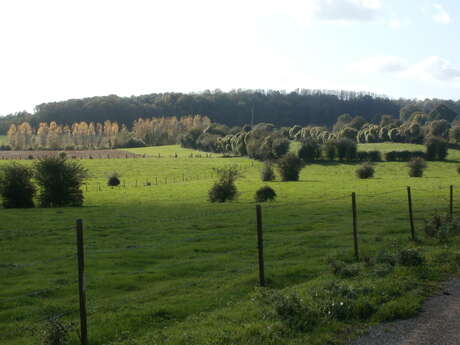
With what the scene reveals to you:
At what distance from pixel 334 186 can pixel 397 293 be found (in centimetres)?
5761

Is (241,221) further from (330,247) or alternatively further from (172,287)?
(172,287)

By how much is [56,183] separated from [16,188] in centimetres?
375

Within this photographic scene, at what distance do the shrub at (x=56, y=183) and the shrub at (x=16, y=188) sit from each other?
38.8 inches

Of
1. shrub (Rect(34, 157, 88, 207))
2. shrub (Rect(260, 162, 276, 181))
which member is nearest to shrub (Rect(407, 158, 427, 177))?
shrub (Rect(260, 162, 276, 181))

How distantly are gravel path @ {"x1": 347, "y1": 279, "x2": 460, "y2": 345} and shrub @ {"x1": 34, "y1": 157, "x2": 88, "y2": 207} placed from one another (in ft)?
153

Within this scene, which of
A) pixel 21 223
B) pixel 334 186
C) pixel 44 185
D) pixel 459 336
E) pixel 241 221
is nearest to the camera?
pixel 459 336

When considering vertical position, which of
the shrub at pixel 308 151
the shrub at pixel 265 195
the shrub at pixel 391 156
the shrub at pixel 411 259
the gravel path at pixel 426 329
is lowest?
the shrub at pixel 265 195

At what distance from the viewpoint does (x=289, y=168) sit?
274ft

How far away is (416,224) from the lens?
86.6 ft

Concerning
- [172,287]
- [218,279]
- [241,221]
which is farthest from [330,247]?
[241,221]

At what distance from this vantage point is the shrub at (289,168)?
83.6 meters

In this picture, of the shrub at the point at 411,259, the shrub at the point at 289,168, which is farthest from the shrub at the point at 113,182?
the shrub at the point at 411,259

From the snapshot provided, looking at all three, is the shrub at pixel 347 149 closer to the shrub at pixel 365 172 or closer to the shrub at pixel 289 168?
the shrub at pixel 365 172

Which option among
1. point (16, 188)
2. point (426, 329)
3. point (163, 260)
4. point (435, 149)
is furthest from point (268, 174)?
point (426, 329)
